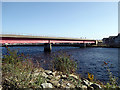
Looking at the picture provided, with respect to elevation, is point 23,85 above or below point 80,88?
above

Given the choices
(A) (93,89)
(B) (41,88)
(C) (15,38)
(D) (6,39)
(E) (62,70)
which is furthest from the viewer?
(C) (15,38)

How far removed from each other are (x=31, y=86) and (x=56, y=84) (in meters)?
1.46

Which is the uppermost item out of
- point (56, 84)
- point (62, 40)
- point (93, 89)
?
point (62, 40)

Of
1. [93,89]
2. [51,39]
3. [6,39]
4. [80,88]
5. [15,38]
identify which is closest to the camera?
[80,88]

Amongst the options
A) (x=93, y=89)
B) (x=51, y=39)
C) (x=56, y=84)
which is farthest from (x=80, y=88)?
(x=51, y=39)

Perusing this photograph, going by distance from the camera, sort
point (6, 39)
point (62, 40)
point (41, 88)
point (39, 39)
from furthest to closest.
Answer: point (62, 40) → point (39, 39) → point (6, 39) → point (41, 88)

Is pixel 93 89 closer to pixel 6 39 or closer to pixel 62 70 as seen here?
pixel 62 70

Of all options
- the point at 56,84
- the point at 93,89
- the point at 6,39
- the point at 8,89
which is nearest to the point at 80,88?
the point at 93,89

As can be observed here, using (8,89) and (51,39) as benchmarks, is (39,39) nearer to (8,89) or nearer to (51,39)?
(51,39)

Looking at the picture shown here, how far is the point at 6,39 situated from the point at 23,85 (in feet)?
88.2

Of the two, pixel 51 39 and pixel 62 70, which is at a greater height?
pixel 51 39

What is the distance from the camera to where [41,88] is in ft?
16.5

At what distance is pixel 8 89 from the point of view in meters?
5.21

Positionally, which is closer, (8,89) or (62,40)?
(8,89)
